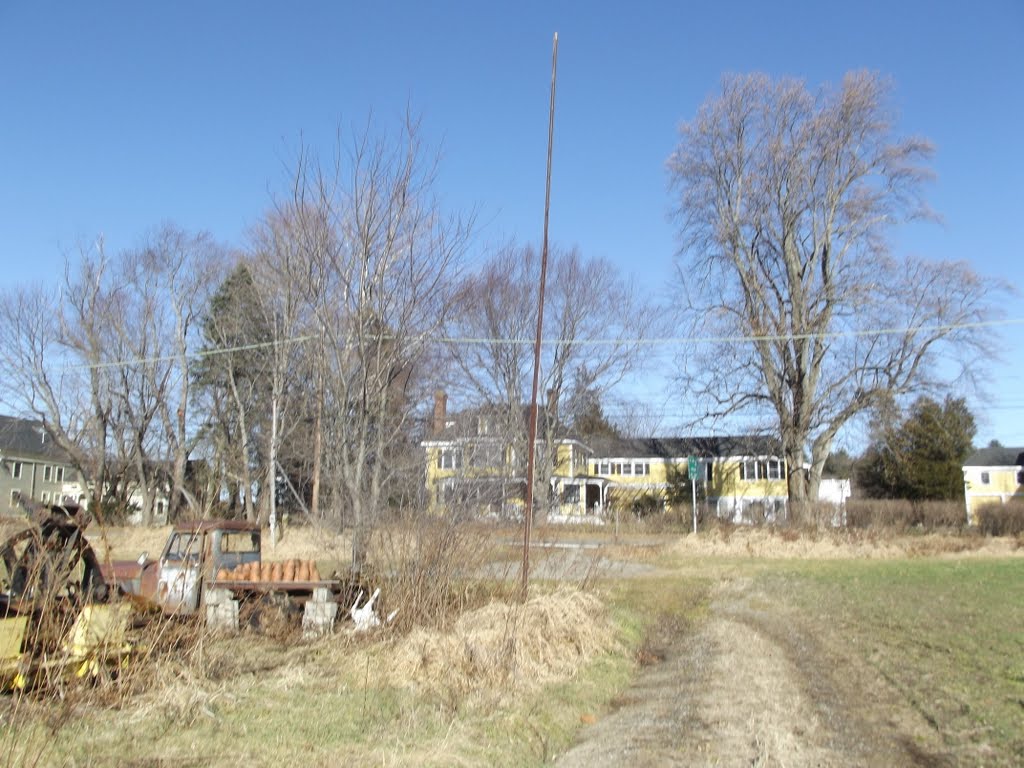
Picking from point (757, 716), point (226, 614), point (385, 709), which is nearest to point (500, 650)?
point (385, 709)

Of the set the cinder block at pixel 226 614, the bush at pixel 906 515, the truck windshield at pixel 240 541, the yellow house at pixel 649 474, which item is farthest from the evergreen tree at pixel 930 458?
the cinder block at pixel 226 614

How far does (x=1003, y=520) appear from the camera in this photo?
1307 inches

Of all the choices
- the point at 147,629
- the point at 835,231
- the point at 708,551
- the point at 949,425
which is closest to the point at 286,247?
the point at 147,629

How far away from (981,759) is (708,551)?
25.0 m

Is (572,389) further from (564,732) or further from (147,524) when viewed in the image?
(564,732)

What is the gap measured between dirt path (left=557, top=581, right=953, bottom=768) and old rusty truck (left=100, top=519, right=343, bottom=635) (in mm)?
3896

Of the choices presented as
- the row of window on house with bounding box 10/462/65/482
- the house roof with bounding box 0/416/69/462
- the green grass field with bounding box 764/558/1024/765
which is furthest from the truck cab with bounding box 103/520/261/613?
the row of window on house with bounding box 10/462/65/482

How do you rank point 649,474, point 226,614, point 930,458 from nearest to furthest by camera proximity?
point 226,614 < point 930,458 < point 649,474

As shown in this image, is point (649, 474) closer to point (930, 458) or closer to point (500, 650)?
point (930, 458)

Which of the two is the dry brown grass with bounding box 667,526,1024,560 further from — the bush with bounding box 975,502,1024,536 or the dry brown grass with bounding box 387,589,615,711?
the dry brown grass with bounding box 387,589,615,711

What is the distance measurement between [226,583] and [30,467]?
2555 inches

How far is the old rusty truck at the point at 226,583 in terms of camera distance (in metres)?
10.5

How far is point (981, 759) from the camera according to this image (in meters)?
6.16

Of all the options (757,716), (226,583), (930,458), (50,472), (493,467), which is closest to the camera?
(757,716)
